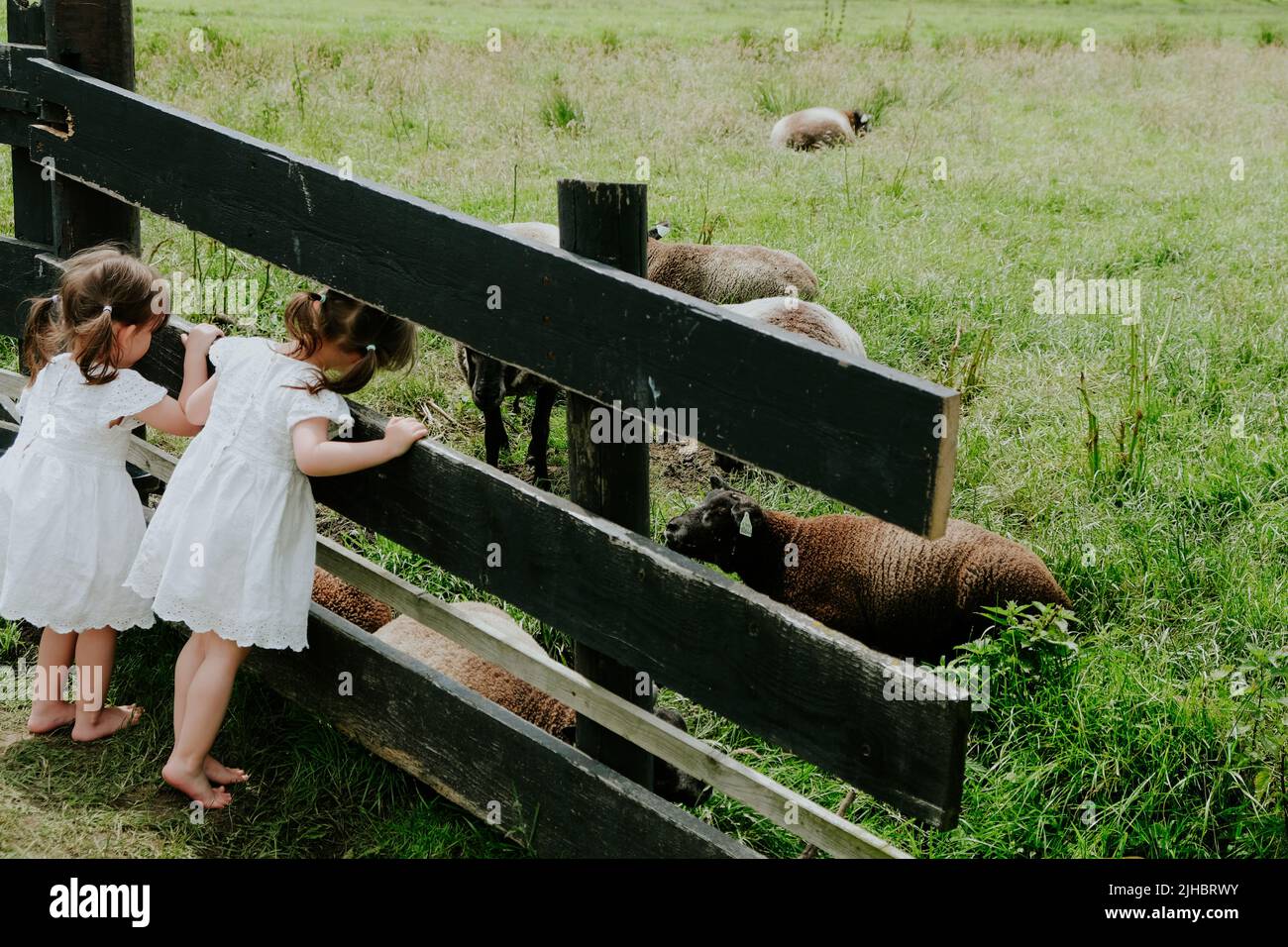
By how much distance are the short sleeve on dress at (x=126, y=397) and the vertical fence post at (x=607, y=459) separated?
130 cm

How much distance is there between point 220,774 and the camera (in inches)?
133

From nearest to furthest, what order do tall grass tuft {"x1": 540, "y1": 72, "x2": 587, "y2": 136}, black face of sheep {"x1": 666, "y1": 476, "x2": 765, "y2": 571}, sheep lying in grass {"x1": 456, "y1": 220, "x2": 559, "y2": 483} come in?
black face of sheep {"x1": 666, "y1": 476, "x2": 765, "y2": 571}, sheep lying in grass {"x1": 456, "y1": 220, "x2": 559, "y2": 483}, tall grass tuft {"x1": 540, "y1": 72, "x2": 587, "y2": 136}

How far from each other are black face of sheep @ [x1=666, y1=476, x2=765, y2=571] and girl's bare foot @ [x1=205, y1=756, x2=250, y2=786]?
7.35 feet

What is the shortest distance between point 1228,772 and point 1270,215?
25.1 ft

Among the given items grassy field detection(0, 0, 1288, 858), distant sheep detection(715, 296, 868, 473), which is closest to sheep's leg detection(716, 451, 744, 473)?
distant sheep detection(715, 296, 868, 473)

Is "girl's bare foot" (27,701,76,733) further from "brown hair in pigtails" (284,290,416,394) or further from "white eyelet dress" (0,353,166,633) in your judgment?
"brown hair in pigtails" (284,290,416,394)

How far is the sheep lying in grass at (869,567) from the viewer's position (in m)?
4.80

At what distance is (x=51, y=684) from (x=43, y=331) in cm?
104

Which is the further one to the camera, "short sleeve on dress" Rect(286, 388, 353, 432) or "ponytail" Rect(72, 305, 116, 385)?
"ponytail" Rect(72, 305, 116, 385)

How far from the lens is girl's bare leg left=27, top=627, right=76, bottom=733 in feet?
11.6

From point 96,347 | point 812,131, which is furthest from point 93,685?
point 812,131

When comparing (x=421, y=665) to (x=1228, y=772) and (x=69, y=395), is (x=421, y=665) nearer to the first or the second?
(x=69, y=395)
